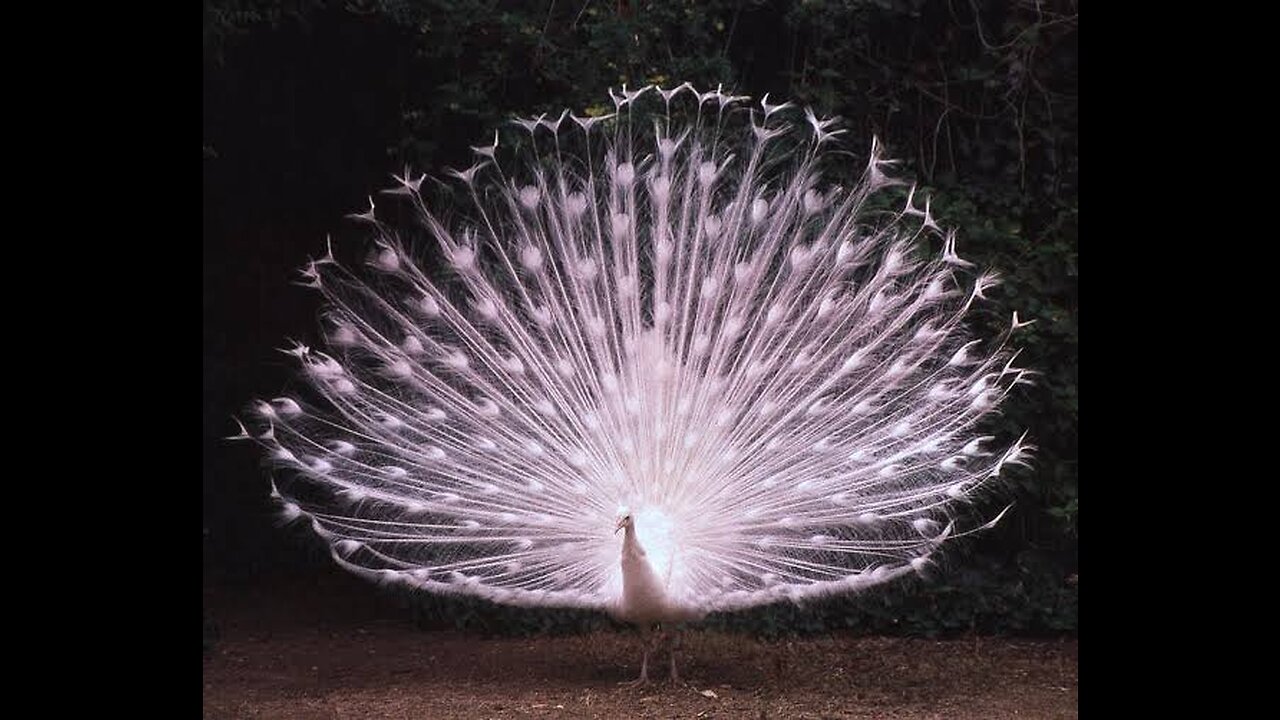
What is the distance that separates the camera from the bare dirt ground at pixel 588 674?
19.7 ft

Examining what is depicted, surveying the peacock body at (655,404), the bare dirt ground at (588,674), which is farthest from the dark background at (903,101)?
the peacock body at (655,404)

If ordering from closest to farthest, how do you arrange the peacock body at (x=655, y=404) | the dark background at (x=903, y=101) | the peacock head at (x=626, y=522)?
the peacock head at (x=626, y=522) → the peacock body at (x=655, y=404) → the dark background at (x=903, y=101)

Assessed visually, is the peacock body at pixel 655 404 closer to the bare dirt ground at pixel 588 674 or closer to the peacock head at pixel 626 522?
the peacock head at pixel 626 522

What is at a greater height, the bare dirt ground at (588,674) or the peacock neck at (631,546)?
the peacock neck at (631,546)

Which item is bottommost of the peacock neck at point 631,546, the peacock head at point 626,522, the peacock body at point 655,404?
the peacock neck at point 631,546

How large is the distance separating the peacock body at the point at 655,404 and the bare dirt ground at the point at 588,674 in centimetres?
51

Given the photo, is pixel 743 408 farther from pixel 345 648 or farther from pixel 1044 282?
pixel 345 648

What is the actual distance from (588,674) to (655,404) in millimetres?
1566

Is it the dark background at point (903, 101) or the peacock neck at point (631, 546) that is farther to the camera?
the dark background at point (903, 101)

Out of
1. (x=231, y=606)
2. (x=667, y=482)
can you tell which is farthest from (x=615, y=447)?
(x=231, y=606)

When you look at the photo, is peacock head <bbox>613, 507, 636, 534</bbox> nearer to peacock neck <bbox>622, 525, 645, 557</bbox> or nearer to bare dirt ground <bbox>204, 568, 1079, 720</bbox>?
peacock neck <bbox>622, 525, 645, 557</bbox>

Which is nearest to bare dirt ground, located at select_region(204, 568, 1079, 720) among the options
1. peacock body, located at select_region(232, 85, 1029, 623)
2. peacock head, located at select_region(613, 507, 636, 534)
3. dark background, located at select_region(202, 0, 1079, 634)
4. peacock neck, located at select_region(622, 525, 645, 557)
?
dark background, located at select_region(202, 0, 1079, 634)

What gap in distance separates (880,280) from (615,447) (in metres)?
1.38

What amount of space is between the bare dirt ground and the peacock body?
0.51 m
